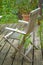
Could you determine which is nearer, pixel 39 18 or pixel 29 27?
pixel 29 27

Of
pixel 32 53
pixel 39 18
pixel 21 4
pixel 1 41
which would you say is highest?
pixel 39 18

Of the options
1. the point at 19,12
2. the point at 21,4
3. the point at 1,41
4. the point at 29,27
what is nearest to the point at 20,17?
the point at 19,12

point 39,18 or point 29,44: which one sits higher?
point 39,18

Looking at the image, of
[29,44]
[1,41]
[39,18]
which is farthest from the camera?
[1,41]

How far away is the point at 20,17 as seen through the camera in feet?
28.7

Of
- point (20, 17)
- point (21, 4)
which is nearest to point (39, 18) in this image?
point (21, 4)

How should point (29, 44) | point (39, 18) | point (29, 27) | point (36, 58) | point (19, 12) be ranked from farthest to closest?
point (19, 12)
point (29, 44)
point (39, 18)
point (36, 58)
point (29, 27)

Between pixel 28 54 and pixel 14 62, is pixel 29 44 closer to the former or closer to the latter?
pixel 28 54

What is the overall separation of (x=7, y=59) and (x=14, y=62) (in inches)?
8.4

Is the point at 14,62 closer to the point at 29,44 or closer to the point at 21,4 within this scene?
the point at 29,44

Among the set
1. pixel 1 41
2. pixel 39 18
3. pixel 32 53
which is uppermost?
pixel 39 18

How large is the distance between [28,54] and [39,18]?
2.39 feet

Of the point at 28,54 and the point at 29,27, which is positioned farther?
the point at 28,54

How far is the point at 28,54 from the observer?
13.5 ft
